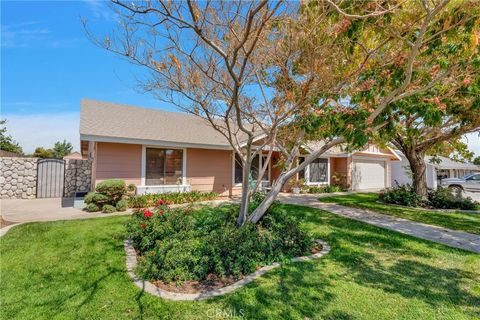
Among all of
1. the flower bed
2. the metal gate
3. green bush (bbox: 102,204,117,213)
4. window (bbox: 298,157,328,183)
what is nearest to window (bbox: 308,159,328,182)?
window (bbox: 298,157,328,183)

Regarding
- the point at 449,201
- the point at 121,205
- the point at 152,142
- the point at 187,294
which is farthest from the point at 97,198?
A: the point at 449,201

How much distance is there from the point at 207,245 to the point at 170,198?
282 inches

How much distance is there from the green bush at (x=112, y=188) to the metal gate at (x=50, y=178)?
6301mm

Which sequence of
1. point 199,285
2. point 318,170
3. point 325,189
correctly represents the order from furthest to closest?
point 318,170
point 325,189
point 199,285

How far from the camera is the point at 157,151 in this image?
1213 cm

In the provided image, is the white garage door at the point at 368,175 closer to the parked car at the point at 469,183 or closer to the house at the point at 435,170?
the house at the point at 435,170

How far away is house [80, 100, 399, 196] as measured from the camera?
1078 cm

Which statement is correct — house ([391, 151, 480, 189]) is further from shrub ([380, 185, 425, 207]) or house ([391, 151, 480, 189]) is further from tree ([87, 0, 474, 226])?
tree ([87, 0, 474, 226])

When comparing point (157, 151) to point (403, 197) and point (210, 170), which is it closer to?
point (210, 170)

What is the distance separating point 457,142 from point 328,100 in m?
11.2

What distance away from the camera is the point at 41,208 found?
10.4 metres

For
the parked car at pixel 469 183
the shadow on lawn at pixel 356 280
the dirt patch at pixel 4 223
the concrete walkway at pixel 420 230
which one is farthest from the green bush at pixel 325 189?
the dirt patch at pixel 4 223

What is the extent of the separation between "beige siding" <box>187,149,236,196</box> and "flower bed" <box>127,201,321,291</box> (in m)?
6.19

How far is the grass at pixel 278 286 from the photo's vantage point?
3.29 m
